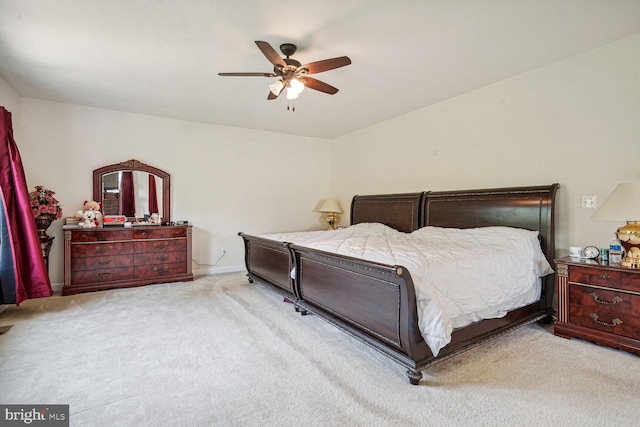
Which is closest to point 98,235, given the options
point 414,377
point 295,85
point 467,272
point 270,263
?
point 270,263

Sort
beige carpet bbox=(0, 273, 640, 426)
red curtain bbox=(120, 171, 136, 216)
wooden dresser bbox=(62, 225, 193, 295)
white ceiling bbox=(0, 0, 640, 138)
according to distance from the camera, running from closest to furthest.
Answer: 1. beige carpet bbox=(0, 273, 640, 426)
2. white ceiling bbox=(0, 0, 640, 138)
3. wooden dresser bbox=(62, 225, 193, 295)
4. red curtain bbox=(120, 171, 136, 216)

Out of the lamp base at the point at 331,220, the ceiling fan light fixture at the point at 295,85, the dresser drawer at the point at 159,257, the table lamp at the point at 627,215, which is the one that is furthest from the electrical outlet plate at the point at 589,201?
the dresser drawer at the point at 159,257

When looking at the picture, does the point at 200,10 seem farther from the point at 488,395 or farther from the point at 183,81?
the point at 488,395

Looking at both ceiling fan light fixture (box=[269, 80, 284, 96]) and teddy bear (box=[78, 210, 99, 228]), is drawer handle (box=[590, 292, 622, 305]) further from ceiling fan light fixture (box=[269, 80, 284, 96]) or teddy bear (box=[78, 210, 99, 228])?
teddy bear (box=[78, 210, 99, 228])

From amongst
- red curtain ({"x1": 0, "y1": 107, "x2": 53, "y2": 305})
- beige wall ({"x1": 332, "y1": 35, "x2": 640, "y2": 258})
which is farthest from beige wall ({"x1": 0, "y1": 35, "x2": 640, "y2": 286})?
red curtain ({"x1": 0, "y1": 107, "x2": 53, "y2": 305})

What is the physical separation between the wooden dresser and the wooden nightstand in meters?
4.66

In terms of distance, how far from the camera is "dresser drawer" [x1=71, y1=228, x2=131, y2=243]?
164 inches

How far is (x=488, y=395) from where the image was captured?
6.29 ft

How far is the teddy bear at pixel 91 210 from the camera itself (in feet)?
14.4

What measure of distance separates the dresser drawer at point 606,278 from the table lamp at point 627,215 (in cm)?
10

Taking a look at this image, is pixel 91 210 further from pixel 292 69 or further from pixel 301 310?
pixel 292 69

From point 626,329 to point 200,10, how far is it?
13.2 ft

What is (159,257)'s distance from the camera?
4.71m

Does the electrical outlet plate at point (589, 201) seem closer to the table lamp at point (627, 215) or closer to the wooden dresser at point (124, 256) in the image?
the table lamp at point (627, 215)
